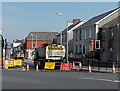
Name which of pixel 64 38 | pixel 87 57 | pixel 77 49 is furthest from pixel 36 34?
pixel 87 57

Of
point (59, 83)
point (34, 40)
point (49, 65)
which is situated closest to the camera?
point (59, 83)

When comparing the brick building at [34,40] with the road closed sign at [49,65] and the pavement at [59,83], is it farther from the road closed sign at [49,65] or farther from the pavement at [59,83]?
the pavement at [59,83]

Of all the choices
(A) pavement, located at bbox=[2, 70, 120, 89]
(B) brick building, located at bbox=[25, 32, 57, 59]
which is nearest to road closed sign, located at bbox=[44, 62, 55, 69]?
(A) pavement, located at bbox=[2, 70, 120, 89]

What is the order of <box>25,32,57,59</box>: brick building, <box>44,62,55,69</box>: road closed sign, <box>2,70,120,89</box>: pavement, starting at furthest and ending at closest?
<box>25,32,57,59</box>: brick building, <box>44,62,55,69</box>: road closed sign, <box>2,70,120,89</box>: pavement

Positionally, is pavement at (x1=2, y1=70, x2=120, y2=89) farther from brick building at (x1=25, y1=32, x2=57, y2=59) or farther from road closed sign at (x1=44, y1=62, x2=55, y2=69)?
brick building at (x1=25, y1=32, x2=57, y2=59)

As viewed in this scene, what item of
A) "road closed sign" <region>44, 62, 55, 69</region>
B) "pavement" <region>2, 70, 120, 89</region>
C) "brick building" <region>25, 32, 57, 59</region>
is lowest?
"pavement" <region>2, 70, 120, 89</region>

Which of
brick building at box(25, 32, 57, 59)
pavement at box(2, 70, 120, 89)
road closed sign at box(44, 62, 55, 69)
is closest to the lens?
pavement at box(2, 70, 120, 89)

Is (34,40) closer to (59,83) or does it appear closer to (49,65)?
(49,65)

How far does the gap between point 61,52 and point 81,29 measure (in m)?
21.7

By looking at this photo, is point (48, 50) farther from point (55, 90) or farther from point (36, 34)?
point (36, 34)

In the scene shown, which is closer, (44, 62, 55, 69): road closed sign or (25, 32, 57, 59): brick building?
(44, 62, 55, 69): road closed sign

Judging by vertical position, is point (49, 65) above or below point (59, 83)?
above

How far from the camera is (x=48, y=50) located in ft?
122

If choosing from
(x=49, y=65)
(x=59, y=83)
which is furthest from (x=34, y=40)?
(x=59, y=83)
